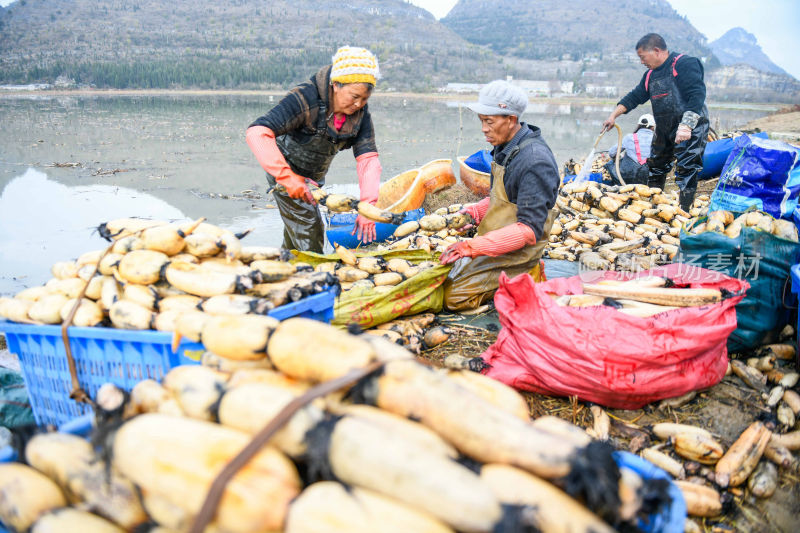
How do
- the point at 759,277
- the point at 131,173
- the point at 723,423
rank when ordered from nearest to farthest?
1. the point at 723,423
2. the point at 759,277
3. the point at 131,173

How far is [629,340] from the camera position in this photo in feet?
7.40

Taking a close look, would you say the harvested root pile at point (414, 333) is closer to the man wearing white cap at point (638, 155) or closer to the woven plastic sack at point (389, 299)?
the woven plastic sack at point (389, 299)

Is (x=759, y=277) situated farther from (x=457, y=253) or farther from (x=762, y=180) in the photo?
(x=457, y=253)

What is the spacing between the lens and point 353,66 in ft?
11.1

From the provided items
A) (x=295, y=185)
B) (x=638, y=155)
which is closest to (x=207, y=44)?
(x=638, y=155)

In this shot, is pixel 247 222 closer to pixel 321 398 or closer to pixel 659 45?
pixel 321 398

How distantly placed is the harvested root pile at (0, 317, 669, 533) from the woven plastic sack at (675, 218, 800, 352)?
2.24 m

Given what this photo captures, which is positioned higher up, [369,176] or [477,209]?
[369,176]

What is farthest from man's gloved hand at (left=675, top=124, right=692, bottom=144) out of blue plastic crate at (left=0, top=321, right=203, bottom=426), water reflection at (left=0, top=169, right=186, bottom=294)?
water reflection at (left=0, top=169, right=186, bottom=294)

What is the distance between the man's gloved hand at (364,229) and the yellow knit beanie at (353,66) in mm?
1247

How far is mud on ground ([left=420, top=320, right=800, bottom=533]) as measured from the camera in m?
1.91

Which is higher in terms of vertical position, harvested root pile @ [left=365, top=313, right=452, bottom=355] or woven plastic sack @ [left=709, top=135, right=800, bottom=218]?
woven plastic sack @ [left=709, top=135, right=800, bottom=218]

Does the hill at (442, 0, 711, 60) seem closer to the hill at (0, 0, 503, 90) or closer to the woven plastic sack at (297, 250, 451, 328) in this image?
the hill at (0, 0, 503, 90)

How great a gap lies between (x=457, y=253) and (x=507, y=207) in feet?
1.71
